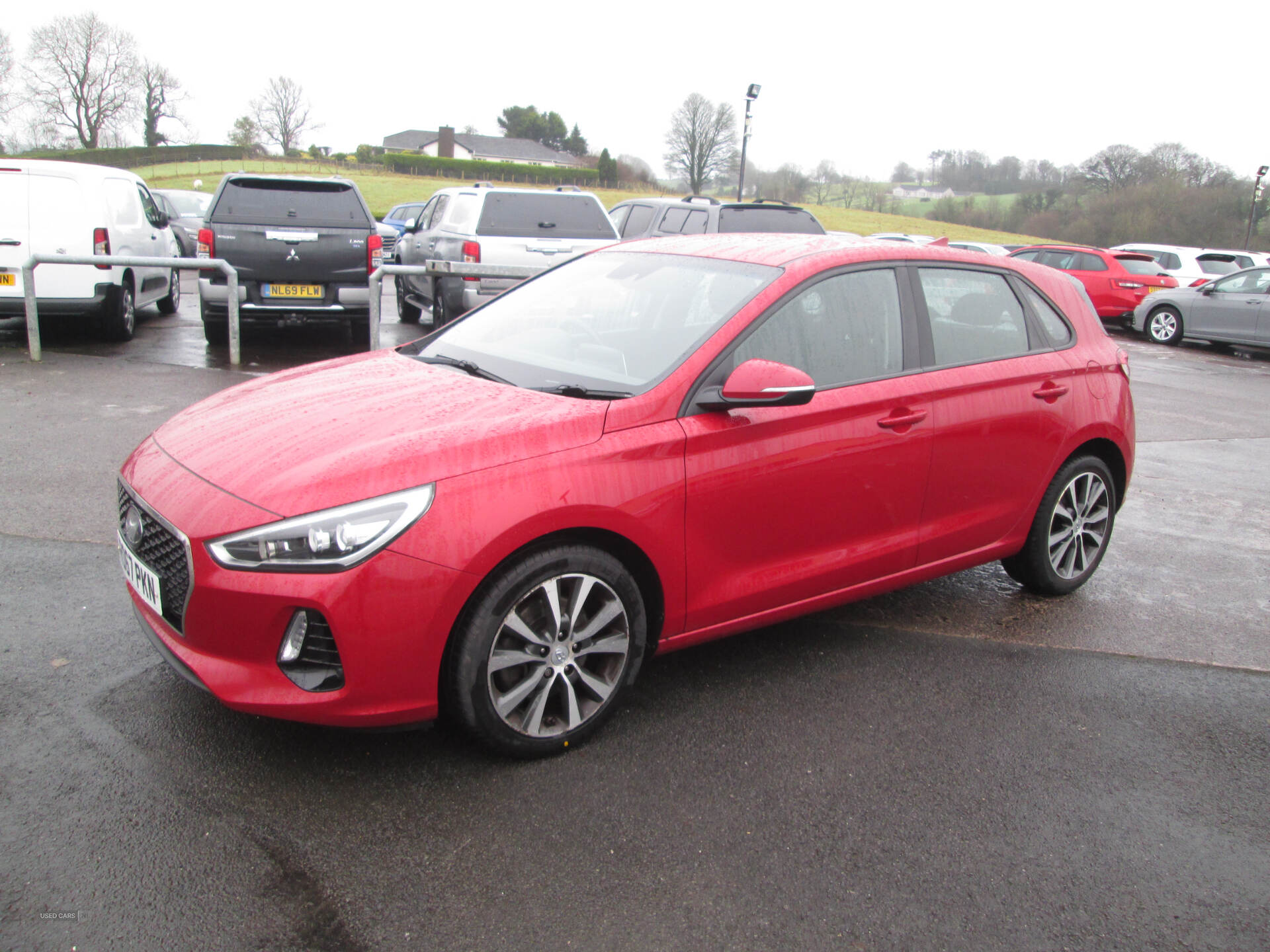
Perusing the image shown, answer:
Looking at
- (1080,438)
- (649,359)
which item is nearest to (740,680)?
(649,359)

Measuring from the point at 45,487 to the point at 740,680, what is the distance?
4.26m

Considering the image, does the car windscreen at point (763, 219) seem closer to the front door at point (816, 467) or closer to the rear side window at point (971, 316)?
the rear side window at point (971, 316)

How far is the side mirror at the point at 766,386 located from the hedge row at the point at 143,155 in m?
68.0

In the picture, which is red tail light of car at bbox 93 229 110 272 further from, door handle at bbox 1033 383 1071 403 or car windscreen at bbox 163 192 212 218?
car windscreen at bbox 163 192 212 218

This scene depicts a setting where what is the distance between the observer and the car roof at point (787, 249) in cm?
384

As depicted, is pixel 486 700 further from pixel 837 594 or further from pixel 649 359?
pixel 837 594

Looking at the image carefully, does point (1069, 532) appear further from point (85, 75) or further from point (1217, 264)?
point (85, 75)

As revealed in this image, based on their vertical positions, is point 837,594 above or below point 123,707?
above

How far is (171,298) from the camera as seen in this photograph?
46.1ft

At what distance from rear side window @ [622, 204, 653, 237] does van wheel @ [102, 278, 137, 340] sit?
6.93 metres

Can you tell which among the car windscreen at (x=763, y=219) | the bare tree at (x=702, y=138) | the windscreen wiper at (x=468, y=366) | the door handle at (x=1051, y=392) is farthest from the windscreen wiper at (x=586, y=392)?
the bare tree at (x=702, y=138)

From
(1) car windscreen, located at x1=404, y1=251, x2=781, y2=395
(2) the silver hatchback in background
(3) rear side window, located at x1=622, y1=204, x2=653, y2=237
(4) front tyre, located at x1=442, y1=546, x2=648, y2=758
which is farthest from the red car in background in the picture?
(4) front tyre, located at x1=442, y1=546, x2=648, y2=758

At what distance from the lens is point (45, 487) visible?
18.2 ft

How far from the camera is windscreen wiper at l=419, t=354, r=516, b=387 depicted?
3.53 meters
